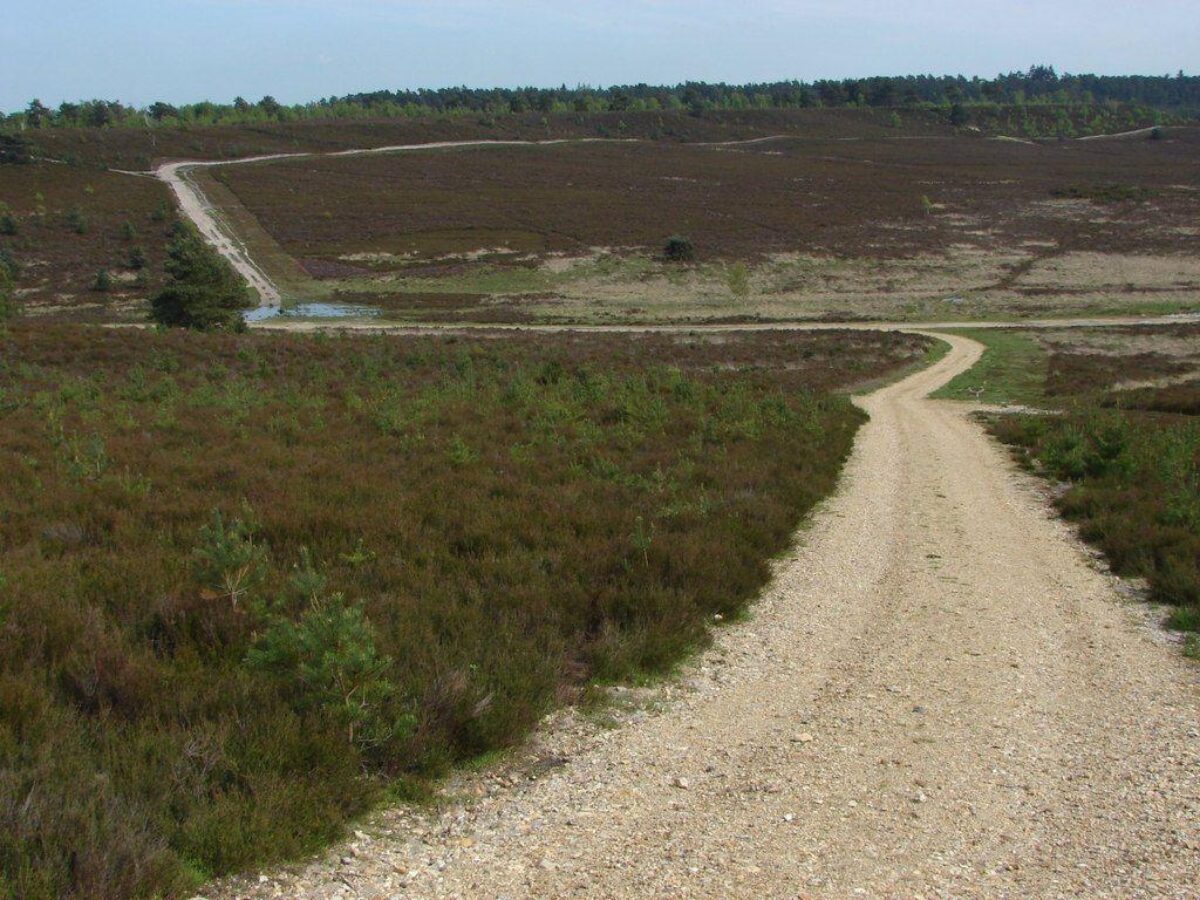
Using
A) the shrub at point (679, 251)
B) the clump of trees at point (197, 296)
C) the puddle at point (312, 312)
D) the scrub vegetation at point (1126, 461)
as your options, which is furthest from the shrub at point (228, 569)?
the shrub at point (679, 251)

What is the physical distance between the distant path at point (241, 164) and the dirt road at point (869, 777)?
61423 mm

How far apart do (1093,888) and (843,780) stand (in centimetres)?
133

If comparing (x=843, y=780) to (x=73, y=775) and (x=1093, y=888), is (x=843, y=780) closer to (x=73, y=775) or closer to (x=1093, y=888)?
(x=1093, y=888)

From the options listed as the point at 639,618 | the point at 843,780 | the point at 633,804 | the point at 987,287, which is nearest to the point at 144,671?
the point at 633,804

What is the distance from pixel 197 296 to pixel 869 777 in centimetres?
4566

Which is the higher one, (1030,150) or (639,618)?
(1030,150)

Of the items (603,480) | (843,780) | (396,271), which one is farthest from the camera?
(396,271)

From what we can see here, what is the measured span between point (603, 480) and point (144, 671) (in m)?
7.16

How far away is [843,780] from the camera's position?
5355 mm

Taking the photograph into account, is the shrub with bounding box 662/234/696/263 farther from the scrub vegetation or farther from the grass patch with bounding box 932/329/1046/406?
the scrub vegetation

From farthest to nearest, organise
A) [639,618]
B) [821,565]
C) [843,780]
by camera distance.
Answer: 1. [821,565]
2. [639,618]
3. [843,780]

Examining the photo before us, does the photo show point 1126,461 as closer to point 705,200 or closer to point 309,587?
point 309,587

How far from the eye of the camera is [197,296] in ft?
149

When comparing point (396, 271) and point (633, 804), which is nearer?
point (633, 804)
